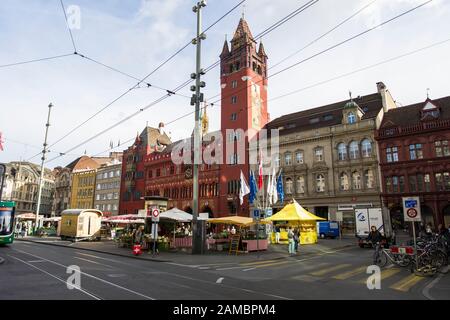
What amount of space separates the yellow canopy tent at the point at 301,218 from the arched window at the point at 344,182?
11.0 meters

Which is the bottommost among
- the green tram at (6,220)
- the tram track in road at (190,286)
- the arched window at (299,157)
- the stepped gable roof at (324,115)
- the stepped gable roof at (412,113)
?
the tram track in road at (190,286)

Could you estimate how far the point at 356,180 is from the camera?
3956 centimetres

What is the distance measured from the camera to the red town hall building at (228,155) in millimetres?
49812

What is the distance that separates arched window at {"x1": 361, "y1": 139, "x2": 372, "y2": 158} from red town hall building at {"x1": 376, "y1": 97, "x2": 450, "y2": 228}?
1207 millimetres

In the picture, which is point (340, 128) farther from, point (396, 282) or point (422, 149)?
point (396, 282)

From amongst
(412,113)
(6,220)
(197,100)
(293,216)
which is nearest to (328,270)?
(197,100)

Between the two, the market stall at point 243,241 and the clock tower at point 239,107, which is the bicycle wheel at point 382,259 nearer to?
the market stall at point 243,241

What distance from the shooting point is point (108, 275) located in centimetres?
1172

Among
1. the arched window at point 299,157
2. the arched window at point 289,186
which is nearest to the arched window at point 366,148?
the arched window at point 299,157

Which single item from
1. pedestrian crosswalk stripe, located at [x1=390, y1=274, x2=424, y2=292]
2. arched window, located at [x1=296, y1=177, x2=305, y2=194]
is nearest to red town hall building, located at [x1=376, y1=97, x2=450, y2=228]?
arched window, located at [x1=296, y1=177, x2=305, y2=194]

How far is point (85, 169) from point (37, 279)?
81318mm

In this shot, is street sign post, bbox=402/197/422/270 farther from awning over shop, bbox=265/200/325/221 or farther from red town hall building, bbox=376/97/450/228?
red town hall building, bbox=376/97/450/228

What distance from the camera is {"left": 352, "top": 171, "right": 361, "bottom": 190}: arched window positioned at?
39.3 m

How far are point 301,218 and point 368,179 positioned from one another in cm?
1580
